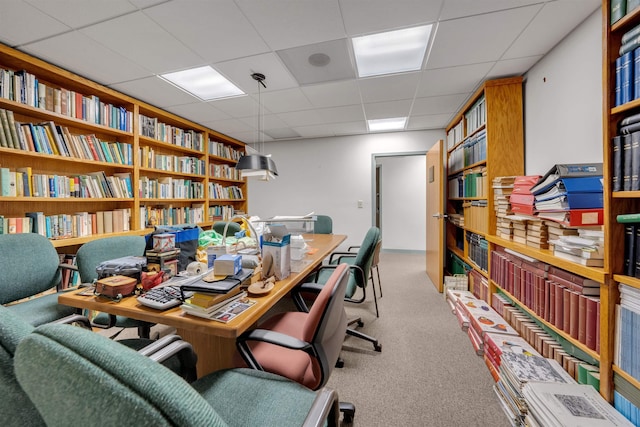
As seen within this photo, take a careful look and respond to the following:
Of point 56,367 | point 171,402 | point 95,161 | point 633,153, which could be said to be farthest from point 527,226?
Answer: point 95,161

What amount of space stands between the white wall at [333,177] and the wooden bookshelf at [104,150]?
1251 mm

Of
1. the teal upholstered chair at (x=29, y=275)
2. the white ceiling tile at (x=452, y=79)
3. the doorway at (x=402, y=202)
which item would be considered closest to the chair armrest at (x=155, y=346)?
the teal upholstered chair at (x=29, y=275)

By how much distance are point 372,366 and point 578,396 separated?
106 centimetres

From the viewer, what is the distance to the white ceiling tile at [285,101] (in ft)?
9.34

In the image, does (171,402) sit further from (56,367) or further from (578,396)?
(578,396)

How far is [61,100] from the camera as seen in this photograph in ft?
7.68

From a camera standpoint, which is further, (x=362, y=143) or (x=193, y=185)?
(x=362, y=143)

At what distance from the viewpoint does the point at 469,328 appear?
7.04ft

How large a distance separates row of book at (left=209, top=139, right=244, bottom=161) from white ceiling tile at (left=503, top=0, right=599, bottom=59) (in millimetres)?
4097

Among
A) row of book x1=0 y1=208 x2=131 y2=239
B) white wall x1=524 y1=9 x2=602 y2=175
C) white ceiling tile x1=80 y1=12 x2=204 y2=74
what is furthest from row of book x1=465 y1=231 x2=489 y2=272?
row of book x1=0 y1=208 x2=131 y2=239

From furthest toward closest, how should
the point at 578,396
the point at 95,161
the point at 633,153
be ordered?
the point at 95,161, the point at 578,396, the point at 633,153

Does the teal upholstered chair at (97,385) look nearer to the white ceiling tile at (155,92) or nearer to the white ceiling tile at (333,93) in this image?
the white ceiling tile at (333,93)

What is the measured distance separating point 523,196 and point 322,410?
1.99m

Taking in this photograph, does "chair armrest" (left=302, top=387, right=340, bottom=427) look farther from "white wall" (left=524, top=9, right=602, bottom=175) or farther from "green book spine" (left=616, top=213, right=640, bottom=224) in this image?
"white wall" (left=524, top=9, right=602, bottom=175)
